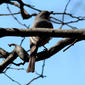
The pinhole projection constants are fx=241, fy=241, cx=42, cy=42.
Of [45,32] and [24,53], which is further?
[24,53]

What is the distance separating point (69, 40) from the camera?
7.87 ft

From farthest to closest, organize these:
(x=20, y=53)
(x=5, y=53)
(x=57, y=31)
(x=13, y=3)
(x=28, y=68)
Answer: (x=28, y=68)
(x=13, y=3)
(x=5, y=53)
(x=20, y=53)
(x=57, y=31)

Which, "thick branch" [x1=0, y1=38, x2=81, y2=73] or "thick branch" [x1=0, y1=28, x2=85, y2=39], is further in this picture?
"thick branch" [x1=0, y1=38, x2=81, y2=73]

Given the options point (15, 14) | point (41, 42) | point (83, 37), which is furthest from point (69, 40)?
point (41, 42)

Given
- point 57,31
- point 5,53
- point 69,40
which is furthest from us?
point 5,53

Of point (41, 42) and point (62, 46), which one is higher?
point (41, 42)

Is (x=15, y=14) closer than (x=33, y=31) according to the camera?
No

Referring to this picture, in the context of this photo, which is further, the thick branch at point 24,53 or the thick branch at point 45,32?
the thick branch at point 24,53

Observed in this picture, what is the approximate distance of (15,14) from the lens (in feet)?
9.48

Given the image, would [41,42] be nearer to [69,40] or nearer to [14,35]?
[69,40]

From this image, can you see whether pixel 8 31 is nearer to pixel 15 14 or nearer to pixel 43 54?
pixel 43 54

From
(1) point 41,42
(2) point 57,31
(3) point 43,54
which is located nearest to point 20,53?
(3) point 43,54

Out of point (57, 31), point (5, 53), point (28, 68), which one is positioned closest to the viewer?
point (57, 31)

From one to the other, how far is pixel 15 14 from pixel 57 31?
3.11 ft
